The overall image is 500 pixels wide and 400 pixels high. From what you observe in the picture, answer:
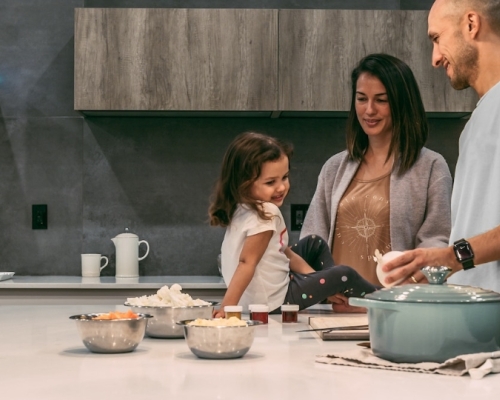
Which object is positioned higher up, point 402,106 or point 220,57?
point 220,57

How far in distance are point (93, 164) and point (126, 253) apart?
561 millimetres

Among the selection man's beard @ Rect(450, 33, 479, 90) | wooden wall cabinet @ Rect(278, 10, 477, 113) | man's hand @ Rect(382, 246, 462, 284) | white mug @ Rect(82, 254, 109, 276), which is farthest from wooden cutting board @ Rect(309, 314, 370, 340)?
white mug @ Rect(82, 254, 109, 276)

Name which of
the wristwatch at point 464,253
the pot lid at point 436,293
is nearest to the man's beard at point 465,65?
the wristwatch at point 464,253

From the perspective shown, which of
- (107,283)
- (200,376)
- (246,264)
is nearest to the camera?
(200,376)

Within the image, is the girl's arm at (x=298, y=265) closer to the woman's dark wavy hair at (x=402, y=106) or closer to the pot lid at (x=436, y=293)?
the woman's dark wavy hair at (x=402, y=106)

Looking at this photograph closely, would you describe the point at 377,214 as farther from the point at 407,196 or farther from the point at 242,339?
the point at 242,339

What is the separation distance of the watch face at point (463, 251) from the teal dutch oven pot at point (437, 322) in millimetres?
283

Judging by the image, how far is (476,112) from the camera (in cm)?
199

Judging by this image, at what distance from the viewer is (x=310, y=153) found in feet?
14.3

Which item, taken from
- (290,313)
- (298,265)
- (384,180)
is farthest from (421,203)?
(290,313)

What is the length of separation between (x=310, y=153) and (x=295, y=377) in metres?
3.19

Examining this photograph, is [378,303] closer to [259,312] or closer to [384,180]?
[259,312]

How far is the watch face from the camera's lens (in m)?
1.56

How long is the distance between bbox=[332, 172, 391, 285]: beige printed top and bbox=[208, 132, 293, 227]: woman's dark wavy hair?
0.31m
